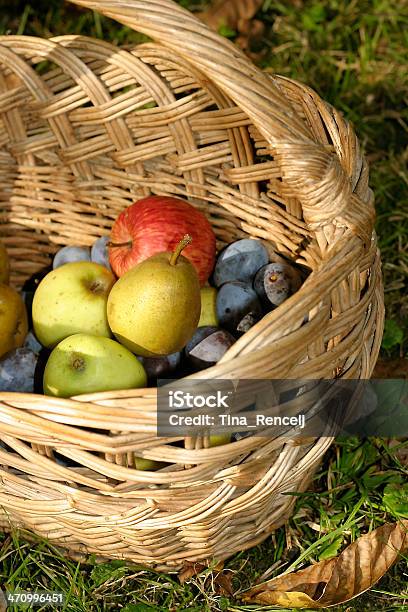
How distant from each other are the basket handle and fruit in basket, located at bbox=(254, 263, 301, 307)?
0.60 ft

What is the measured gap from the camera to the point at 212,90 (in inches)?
61.7

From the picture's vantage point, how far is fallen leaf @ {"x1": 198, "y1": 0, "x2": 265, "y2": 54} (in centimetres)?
262

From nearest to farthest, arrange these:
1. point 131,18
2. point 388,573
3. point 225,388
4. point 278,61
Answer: point 225,388
point 131,18
point 388,573
point 278,61

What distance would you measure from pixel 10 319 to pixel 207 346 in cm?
40

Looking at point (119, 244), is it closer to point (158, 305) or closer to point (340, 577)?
point (158, 305)

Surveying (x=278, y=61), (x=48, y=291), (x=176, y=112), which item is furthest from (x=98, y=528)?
(x=278, y=61)

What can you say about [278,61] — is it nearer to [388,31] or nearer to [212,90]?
[388,31]

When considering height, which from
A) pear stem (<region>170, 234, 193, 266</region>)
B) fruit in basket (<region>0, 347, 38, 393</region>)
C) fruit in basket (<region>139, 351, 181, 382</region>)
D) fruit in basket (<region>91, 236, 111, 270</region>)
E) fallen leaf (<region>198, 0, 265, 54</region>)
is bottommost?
fruit in basket (<region>0, 347, 38, 393</region>)

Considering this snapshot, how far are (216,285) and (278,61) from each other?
46.7 inches

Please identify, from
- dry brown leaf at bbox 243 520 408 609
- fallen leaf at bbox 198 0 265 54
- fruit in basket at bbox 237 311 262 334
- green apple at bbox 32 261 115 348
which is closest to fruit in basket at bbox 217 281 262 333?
fruit in basket at bbox 237 311 262 334

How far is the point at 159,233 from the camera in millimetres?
1570

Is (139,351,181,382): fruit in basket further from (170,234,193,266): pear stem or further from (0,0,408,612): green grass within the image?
(0,0,408,612): green grass

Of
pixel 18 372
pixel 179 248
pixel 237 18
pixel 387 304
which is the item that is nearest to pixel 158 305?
pixel 179 248

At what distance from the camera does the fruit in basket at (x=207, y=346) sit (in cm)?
145
